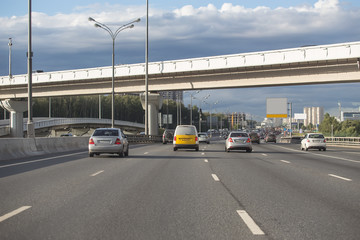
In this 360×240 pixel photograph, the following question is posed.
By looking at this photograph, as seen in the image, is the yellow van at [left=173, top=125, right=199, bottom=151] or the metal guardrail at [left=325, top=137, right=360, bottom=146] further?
the metal guardrail at [left=325, top=137, right=360, bottom=146]

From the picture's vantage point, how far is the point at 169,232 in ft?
22.7

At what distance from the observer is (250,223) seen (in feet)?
25.0

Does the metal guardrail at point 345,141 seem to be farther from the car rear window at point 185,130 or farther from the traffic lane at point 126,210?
the traffic lane at point 126,210

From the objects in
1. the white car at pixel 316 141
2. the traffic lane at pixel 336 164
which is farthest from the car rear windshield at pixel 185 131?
the white car at pixel 316 141

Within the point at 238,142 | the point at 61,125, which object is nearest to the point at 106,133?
the point at 238,142

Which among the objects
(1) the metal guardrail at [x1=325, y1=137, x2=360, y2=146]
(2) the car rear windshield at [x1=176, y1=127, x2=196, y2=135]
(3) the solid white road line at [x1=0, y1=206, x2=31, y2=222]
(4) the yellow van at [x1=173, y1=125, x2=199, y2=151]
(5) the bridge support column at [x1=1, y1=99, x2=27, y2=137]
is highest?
→ (5) the bridge support column at [x1=1, y1=99, x2=27, y2=137]

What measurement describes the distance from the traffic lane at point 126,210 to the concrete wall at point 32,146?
10.7 meters

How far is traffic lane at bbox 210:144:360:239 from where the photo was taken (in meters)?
7.09

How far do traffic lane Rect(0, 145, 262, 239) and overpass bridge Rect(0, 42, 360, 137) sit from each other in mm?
30253

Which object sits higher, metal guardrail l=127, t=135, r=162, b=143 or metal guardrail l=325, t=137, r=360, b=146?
metal guardrail l=127, t=135, r=162, b=143

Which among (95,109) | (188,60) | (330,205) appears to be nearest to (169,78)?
(188,60)

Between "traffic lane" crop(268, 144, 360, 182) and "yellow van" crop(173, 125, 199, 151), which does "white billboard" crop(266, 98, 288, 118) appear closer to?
"yellow van" crop(173, 125, 199, 151)

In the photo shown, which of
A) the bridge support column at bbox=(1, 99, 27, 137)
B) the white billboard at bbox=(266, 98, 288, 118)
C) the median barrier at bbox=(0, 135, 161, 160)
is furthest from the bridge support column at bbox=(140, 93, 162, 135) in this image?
the white billboard at bbox=(266, 98, 288, 118)

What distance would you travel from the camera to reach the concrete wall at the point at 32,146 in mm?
23572
